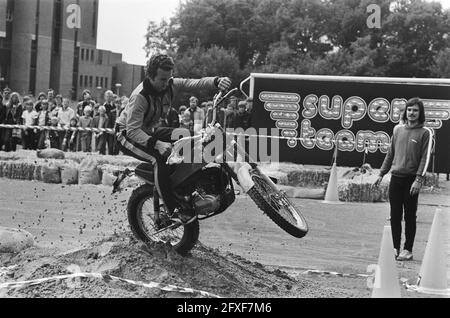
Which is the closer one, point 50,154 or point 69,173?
point 69,173

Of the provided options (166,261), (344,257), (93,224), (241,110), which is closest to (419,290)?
(344,257)

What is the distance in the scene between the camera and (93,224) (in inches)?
436

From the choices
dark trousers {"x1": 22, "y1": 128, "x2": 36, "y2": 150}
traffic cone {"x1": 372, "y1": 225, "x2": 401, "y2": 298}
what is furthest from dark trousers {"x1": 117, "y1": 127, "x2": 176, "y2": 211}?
dark trousers {"x1": 22, "y1": 128, "x2": 36, "y2": 150}

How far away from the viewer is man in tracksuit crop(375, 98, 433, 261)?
9.38 metres

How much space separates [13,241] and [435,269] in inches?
183

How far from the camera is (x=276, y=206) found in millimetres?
7098

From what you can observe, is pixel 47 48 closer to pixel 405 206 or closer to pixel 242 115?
pixel 242 115

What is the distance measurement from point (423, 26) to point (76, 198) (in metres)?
34.9

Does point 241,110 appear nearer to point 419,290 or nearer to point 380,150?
point 380,150

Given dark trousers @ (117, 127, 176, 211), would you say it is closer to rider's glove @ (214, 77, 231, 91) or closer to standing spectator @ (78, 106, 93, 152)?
rider's glove @ (214, 77, 231, 91)

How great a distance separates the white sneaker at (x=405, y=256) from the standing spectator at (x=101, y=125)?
1189 cm

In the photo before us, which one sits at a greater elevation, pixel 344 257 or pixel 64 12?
pixel 64 12

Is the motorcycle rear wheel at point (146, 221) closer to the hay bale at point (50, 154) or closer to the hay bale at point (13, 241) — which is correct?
the hay bale at point (13, 241)

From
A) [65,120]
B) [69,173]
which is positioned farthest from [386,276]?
[65,120]
